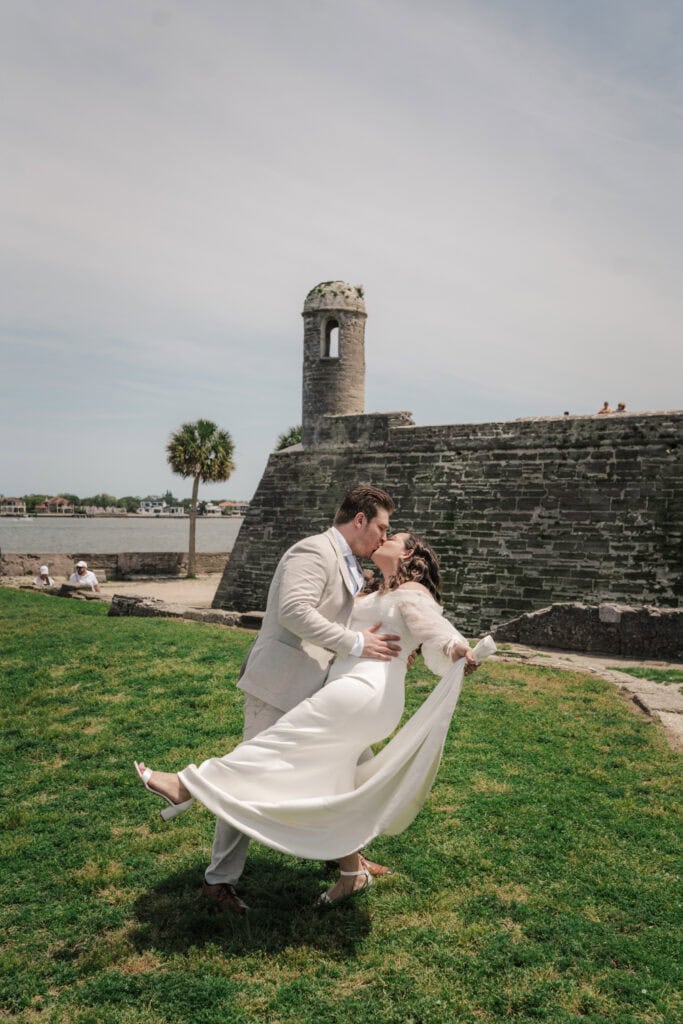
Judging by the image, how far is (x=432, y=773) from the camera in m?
3.56

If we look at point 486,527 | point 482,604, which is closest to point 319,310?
point 486,527

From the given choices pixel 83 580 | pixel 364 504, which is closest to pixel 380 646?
pixel 364 504

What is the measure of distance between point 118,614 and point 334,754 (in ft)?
38.7

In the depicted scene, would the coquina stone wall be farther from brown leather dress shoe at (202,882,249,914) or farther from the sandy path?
brown leather dress shoe at (202,882,249,914)

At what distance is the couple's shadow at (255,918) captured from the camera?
3363 millimetres

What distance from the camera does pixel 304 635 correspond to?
3.47 meters

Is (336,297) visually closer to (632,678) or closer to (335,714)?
(632,678)

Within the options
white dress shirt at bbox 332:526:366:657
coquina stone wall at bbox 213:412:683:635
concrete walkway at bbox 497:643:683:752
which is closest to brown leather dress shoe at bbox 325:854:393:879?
white dress shirt at bbox 332:526:366:657

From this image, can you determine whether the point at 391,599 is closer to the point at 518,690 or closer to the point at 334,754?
the point at 334,754

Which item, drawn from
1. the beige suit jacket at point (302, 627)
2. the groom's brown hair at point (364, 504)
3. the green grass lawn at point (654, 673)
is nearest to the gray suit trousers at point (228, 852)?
the beige suit jacket at point (302, 627)

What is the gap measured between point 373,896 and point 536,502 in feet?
38.2

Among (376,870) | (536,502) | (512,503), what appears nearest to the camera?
(376,870)

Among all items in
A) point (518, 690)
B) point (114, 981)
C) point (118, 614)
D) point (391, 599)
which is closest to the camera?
point (114, 981)

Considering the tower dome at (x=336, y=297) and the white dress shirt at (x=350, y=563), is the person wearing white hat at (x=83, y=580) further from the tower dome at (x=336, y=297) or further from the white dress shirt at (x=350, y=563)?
the white dress shirt at (x=350, y=563)
